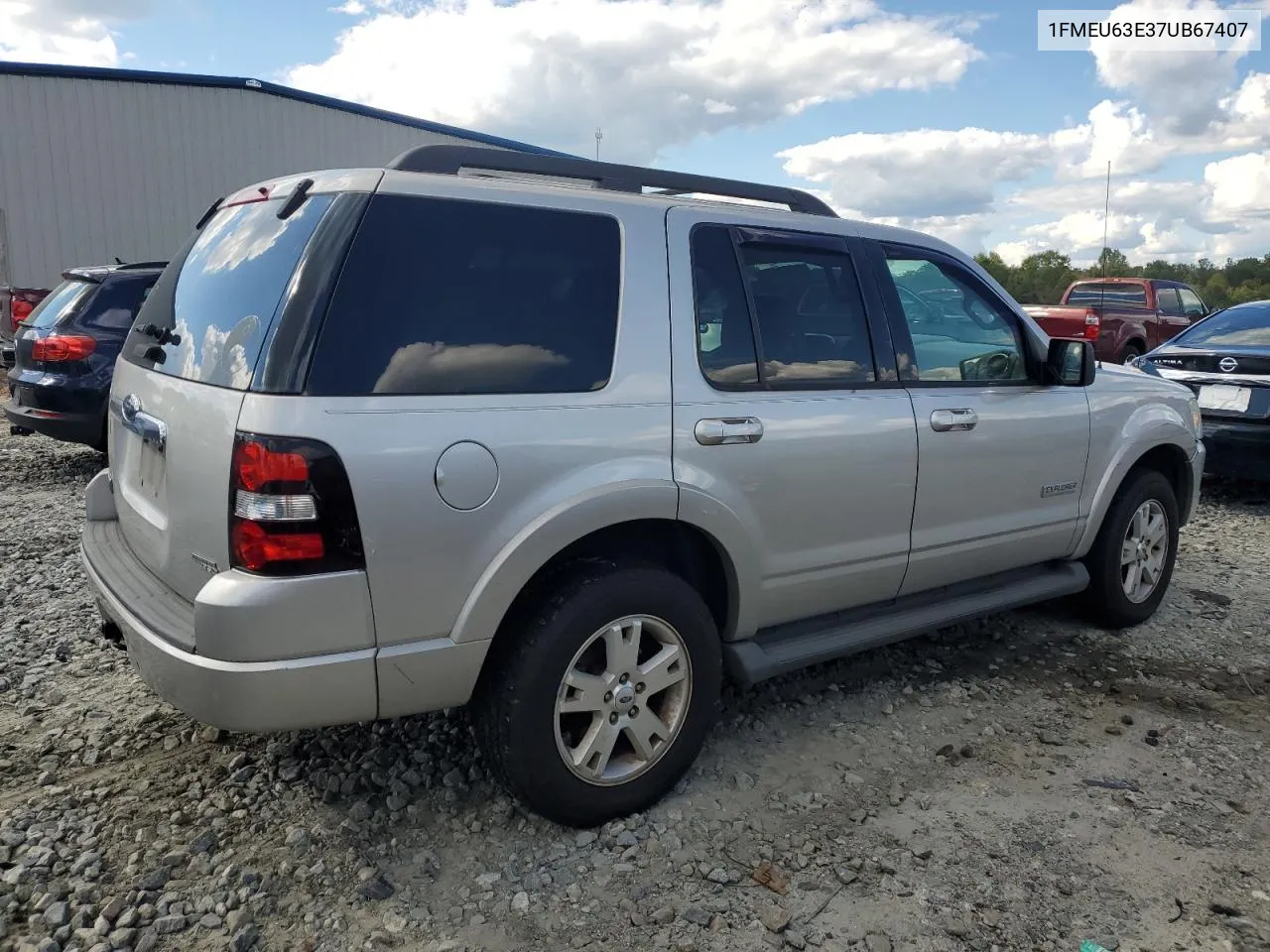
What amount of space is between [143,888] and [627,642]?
4.73ft

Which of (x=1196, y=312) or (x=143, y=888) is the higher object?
(x=1196, y=312)

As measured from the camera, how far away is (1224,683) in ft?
13.6

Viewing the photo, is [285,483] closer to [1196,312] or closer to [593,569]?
[593,569]

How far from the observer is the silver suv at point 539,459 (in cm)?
236

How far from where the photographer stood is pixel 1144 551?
4.74m

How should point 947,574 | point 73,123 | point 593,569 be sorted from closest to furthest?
point 593,569
point 947,574
point 73,123

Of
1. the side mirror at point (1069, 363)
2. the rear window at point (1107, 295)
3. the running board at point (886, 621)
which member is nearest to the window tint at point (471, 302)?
the running board at point (886, 621)

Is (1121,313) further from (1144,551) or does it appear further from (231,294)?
(231,294)

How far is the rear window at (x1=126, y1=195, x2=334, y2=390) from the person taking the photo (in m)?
2.50

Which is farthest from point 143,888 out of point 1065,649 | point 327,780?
point 1065,649

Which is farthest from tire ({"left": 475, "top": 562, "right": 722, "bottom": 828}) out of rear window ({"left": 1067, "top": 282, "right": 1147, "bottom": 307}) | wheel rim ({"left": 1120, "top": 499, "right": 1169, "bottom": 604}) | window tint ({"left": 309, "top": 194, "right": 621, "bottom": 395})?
rear window ({"left": 1067, "top": 282, "right": 1147, "bottom": 307})

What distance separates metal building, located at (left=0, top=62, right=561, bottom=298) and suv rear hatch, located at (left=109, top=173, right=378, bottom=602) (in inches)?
560

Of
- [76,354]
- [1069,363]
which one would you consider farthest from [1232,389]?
[76,354]

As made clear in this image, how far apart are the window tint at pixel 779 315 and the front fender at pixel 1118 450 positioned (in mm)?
1537
